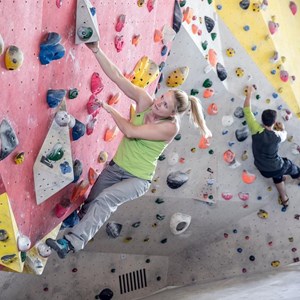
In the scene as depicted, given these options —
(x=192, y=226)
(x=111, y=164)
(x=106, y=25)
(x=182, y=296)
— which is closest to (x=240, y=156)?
(x=192, y=226)

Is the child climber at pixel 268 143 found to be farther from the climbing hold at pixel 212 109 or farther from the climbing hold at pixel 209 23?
the climbing hold at pixel 209 23

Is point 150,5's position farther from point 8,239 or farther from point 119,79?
point 8,239

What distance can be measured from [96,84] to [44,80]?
22.3 inches

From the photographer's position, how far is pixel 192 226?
666 centimetres

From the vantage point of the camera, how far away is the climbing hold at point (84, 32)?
11.0ft

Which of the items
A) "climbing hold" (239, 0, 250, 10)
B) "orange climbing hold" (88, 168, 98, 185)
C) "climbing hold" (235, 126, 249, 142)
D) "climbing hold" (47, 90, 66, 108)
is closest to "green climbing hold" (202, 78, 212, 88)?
"climbing hold" (235, 126, 249, 142)

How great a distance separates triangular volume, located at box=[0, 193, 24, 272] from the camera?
10.4 feet

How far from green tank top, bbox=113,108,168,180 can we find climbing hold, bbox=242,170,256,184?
240cm

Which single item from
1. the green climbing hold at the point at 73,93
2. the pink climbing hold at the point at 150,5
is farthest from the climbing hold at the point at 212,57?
the green climbing hold at the point at 73,93

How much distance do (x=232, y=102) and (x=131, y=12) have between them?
2212mm

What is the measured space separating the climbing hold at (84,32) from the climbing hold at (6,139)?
666 millimetres

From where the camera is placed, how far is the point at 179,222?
6.41 metres

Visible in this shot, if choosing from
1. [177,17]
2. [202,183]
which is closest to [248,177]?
[202,183]

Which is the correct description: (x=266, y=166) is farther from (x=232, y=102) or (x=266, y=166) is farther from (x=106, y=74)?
(x=106, y=74)
